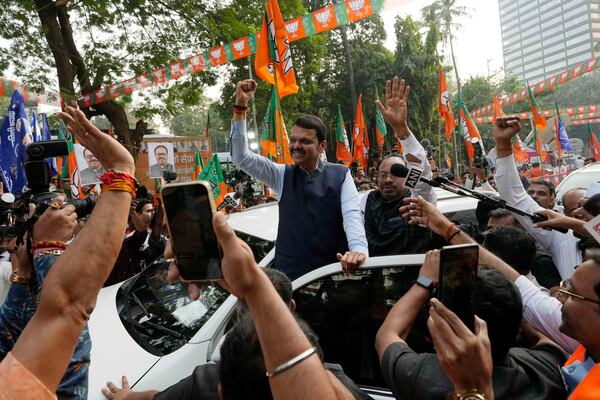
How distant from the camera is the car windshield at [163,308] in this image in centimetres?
232

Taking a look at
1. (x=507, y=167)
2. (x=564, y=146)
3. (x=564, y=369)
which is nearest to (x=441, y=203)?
(x=507, y=167)

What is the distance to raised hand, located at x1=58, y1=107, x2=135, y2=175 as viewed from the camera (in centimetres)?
117

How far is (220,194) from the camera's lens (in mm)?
6832

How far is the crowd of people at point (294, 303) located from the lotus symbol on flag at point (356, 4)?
213 inches

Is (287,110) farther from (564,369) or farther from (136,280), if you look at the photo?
(564,369)

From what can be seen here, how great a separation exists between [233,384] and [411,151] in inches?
90.4

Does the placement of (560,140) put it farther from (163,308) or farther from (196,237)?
(196,237)

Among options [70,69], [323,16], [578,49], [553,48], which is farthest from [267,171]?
[553,48]

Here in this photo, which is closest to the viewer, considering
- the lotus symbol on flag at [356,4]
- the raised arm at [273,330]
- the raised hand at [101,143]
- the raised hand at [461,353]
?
the raised arm at [273,330]

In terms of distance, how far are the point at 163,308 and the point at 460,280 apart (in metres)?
2.04

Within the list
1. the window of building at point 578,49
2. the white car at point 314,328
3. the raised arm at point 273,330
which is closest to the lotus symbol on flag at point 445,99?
the white car at point 314,328

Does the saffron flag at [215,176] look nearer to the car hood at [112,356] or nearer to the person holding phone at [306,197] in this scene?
the person holding phone at [306,197]

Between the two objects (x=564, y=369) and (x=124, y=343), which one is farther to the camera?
(x=124, y=343)

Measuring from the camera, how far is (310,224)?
259cm
